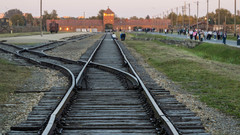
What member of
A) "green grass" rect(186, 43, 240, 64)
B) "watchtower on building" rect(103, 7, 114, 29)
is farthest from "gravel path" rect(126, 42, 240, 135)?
"watchtower on building" rect(103, 7, 114, 29)

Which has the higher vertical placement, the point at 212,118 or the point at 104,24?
the point at 104,24

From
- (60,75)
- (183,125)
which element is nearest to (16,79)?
(60,75)

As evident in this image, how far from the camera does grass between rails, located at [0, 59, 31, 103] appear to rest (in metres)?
10.6

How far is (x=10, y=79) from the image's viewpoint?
13.4 m

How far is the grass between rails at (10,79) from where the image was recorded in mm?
10568

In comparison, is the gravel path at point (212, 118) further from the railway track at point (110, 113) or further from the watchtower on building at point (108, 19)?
the watchtower on building at point (108, 19)

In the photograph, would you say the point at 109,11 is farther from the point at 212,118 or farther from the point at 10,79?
the point at 212,118

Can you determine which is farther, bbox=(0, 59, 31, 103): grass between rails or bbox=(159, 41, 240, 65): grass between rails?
bbox=(159, 41, 240, 65): grass between rails

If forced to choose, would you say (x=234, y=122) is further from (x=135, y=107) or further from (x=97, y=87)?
(x=97, y=87)

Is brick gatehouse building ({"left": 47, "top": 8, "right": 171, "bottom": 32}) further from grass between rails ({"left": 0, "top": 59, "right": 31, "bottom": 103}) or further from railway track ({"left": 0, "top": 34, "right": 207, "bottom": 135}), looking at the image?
railway track ({"left": 0, "top": 34, "right": 207, "bottom": 135})

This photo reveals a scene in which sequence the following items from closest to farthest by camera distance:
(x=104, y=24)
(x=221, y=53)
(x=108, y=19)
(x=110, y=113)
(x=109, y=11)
Answer: (x=110, y=113) → (x=221, y=53) → (x=104, y=24) → (x=108, y=19) → (x=109, y=11)

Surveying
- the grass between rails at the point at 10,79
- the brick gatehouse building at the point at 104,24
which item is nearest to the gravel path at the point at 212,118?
the grass between rails at the point at 10,79

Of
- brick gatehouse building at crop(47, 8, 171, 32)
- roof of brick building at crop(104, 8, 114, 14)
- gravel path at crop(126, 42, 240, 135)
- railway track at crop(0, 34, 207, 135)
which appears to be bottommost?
gravel path at crop(126, 42, 240, 135)

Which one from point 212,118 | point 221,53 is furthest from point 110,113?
point 221,53
